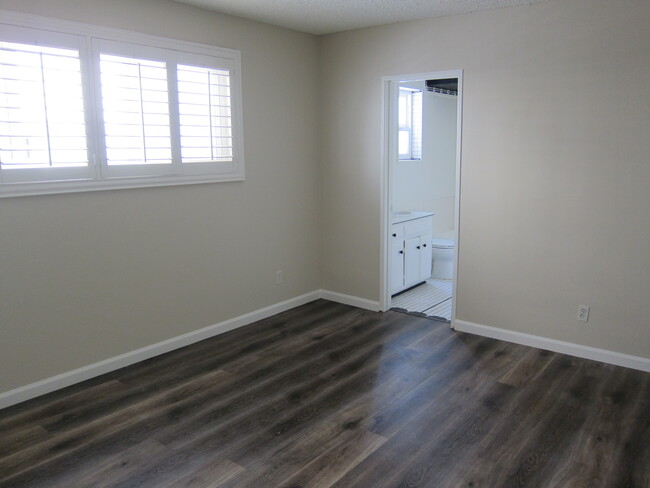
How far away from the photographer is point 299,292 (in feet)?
16.8

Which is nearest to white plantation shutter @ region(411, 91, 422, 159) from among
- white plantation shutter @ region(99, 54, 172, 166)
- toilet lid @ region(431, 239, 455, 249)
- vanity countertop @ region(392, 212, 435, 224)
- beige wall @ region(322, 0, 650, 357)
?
vanity countertop @ region(392, 212, 435, 224)

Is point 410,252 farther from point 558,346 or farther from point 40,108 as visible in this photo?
point 40,108

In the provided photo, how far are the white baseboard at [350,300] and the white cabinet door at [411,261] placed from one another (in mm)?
631

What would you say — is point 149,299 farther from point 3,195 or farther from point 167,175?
point 3,195

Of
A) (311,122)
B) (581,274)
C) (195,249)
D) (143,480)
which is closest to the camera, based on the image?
(143,480)

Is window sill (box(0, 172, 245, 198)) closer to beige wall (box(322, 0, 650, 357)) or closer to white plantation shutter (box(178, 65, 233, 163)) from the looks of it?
white plantation shutter (box(178, 65, 233, 163))

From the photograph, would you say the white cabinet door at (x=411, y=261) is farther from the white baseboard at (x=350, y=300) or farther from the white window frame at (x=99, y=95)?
the white window frame at (x=99, y=95)

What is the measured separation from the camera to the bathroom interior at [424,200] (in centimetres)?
523

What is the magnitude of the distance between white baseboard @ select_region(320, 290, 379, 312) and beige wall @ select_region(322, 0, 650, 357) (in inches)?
36.2

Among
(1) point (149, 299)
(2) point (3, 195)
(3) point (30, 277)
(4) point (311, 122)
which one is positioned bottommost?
(1) point (149, 299)

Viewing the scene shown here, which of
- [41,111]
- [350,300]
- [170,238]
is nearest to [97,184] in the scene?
[41,111]

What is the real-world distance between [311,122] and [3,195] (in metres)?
2.77

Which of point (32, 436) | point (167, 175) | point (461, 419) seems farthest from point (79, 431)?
point (461, 419)

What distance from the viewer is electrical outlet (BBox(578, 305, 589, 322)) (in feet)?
12.5
